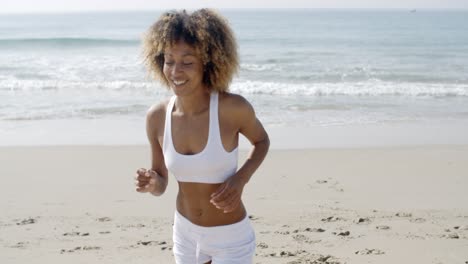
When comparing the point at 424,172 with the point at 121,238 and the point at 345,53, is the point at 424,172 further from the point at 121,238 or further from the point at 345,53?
the point at 345,53

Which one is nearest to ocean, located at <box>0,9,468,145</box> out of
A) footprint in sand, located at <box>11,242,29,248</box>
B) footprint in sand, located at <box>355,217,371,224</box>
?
footprint in sand, located at <box>11,242,29,248</box>

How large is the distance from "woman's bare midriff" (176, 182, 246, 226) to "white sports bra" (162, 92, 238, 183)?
0.18 feet

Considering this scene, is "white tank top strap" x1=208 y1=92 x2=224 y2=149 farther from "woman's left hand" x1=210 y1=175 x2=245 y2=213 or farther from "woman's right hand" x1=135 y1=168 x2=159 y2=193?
"woman's right hand" x1=135 y1=168 x2=159 y2=193

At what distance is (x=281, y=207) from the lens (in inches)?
248

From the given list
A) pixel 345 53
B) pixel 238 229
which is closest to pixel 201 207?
pixel 238 229

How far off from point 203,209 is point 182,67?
2.11ft

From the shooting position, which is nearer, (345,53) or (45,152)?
(45,152)

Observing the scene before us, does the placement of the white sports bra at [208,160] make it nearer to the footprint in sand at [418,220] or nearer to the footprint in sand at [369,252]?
the footprint in sand at [369,252]

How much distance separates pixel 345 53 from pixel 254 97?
13.7 meters

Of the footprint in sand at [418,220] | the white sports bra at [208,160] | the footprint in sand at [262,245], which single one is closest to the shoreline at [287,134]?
the footprint in sand at [418,220]

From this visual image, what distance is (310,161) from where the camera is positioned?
830 centimetres

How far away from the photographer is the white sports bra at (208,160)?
102 inches

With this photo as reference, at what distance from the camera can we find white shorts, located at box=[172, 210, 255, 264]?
2.69 m

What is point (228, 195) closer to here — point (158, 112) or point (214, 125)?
point (214, 125)
